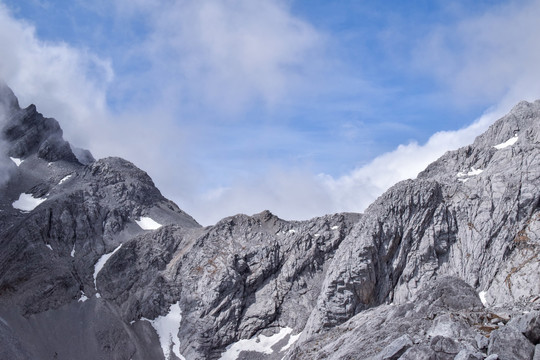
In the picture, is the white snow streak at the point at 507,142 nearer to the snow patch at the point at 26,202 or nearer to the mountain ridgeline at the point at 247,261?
the mountain ridgeline at the point at 247,261

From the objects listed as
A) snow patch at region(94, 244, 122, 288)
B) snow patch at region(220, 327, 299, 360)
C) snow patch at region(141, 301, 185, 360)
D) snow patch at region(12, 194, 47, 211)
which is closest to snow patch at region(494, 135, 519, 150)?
snow patch at region(220, 327, 299, 360)

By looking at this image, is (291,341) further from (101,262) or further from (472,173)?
(472,173)

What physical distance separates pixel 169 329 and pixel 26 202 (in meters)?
48.4

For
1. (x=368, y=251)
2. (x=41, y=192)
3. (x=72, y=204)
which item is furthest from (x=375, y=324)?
(x=41, y=192)

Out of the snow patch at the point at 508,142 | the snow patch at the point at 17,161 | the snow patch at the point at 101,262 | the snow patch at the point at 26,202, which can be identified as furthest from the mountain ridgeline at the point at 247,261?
the snow patch at the point at 17,161

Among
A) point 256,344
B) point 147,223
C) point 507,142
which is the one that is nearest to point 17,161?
point 147,223

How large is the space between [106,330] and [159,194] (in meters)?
54.5

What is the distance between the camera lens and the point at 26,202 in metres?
120

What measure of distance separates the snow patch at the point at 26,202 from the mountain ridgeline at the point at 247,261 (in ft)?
1.51

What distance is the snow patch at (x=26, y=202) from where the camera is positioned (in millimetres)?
117469

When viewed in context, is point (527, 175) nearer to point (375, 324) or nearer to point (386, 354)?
point (375, 324)

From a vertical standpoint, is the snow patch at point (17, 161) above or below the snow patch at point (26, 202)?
above

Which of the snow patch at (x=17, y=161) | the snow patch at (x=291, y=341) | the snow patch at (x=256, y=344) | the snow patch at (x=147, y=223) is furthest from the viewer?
the snow patch at (x=17, y=161)

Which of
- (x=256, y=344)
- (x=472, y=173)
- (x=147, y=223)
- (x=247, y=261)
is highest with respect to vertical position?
(x=147, y=223)
